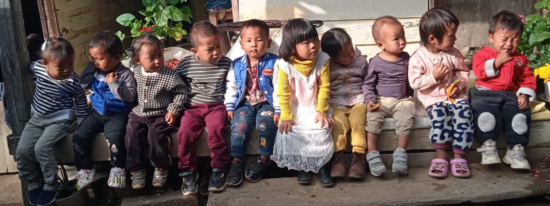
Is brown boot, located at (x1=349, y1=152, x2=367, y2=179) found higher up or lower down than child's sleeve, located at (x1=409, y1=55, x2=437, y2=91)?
lower down

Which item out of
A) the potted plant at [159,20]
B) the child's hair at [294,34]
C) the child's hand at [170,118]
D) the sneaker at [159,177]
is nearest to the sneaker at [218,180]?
the sneaker at [159,177]

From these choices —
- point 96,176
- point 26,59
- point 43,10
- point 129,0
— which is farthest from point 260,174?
point 129,0

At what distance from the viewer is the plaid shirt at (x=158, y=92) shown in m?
3.69

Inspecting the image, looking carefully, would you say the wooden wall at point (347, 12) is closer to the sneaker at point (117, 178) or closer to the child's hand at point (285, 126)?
the child's hand at point (285, 126)

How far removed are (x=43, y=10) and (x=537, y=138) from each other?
16.3 ft

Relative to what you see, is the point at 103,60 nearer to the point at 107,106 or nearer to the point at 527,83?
the point at 107,106

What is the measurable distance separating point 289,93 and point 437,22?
1159 mm

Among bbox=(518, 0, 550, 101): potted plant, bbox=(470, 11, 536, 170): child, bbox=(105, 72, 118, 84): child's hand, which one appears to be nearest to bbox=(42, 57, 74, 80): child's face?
bbox=(105, 72, 118, 84): child's hand

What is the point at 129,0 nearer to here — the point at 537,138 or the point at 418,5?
the point at 418,5

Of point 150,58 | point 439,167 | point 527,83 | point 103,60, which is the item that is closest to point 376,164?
point 439,167

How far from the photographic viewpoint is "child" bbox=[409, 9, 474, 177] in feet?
11.5

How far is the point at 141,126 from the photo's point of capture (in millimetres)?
3635

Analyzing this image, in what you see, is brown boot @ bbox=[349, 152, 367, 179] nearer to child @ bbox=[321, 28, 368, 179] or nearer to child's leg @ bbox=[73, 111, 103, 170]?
child @ bbox=[321, 28, 368, 179]

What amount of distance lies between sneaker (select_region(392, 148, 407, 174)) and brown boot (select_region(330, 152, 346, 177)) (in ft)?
1.19
